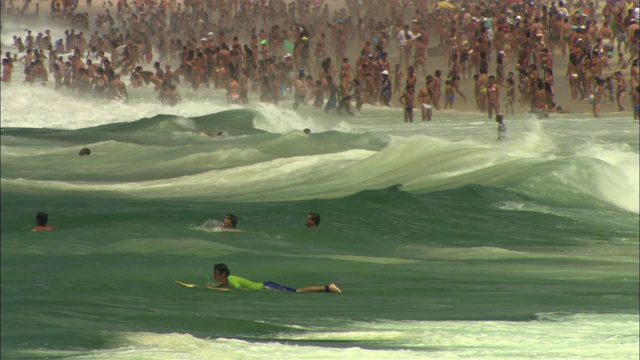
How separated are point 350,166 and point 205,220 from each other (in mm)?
9187

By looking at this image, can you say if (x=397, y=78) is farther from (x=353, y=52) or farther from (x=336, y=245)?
(x=336, y=245)

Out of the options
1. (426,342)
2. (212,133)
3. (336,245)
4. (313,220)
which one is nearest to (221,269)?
(426,342)

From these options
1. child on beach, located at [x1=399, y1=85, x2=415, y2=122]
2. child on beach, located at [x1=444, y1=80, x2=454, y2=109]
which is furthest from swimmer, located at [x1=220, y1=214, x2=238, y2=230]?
child on beach, located at [x1=444, y1=80, x2=454, y2=109]

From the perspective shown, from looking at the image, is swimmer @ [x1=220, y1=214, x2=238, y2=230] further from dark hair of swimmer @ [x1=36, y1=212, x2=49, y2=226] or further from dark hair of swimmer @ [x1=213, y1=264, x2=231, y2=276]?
dark hair of swimmer @ [x1=213, y1=264, x2=231, y2=276]

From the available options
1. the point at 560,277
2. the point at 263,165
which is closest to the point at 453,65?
the point at 263,165

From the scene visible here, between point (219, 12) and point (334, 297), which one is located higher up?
point (219, 12)

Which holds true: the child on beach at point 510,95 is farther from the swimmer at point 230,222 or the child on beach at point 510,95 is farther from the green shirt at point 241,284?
the green shirt at point 241,284

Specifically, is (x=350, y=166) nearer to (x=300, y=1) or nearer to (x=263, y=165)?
(x=263, y=165)

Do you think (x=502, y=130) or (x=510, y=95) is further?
(x=510, y=95)

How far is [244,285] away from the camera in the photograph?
15.7 metres

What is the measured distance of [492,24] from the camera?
1608 inches

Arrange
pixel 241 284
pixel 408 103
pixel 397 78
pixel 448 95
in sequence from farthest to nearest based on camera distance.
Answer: pixel 397 78
pixel 448 95
pixel 408 103
pixel 241 284

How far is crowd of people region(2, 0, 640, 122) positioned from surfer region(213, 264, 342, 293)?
20.4m

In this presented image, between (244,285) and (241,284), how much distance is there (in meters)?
0.04
